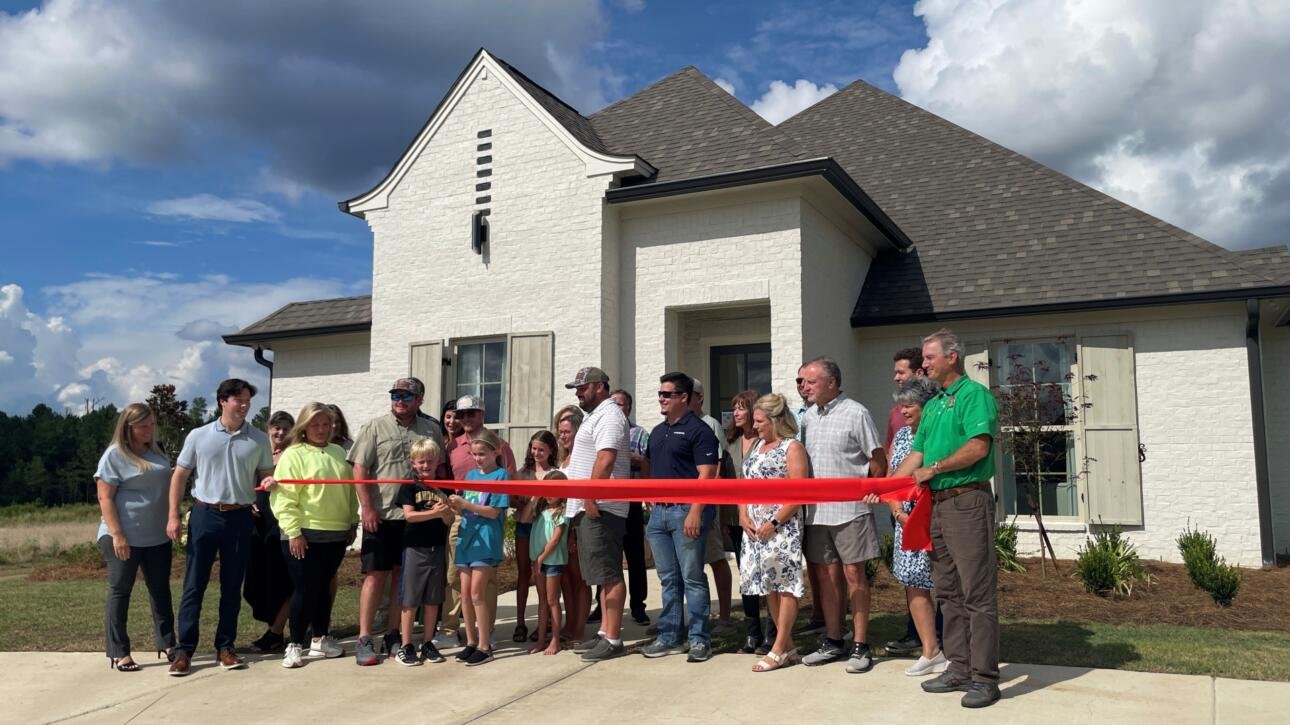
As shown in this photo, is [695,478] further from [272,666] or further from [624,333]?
[624,333]

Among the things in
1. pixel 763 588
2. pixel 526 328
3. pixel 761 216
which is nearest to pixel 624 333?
pixel 526 328

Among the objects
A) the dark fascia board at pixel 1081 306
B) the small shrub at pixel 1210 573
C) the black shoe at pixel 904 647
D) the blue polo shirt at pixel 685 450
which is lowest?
the black shoe at pixel 904 647

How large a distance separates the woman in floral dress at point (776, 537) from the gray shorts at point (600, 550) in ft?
2.75

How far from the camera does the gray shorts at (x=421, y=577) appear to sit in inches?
230

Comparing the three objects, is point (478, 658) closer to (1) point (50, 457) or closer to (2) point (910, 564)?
(2) point (910, 564)

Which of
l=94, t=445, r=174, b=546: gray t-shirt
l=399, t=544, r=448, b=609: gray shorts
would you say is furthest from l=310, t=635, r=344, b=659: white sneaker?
l=94, t=445, r=174, b=546: gray t-shirt

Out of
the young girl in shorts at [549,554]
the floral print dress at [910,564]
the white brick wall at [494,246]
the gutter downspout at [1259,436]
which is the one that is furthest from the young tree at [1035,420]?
the young girl in shorts at [549,554]

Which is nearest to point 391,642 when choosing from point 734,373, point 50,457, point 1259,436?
point 734,373

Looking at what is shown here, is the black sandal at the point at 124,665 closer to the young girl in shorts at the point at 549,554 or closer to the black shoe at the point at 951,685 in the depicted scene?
the young girl in shorts at the point at 549,554

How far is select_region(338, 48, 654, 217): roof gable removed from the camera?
1082 cm

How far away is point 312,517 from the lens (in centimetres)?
594

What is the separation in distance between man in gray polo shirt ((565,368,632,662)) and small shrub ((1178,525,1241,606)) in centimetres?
527

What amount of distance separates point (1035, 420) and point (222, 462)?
7909 mm

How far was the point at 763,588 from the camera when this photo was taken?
5.38 metres
